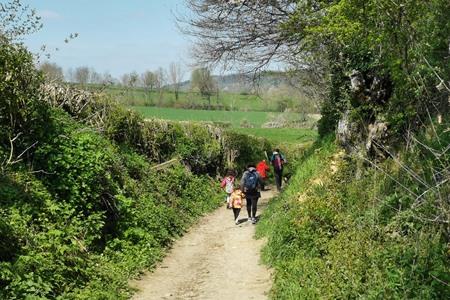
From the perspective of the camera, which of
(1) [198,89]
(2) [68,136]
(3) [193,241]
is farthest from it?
(1) [198,89]

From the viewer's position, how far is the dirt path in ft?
31.8

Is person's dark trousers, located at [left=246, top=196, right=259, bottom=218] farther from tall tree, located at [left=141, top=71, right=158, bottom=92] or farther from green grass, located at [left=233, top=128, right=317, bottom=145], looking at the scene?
tall tree, located at [left=141, top=71, right=158, bottom=92]

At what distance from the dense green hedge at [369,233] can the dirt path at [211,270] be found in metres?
0.55

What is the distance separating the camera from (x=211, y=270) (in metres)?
11.2

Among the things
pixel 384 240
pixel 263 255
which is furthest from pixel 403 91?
pixel 263 255

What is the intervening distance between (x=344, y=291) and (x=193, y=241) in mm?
7423

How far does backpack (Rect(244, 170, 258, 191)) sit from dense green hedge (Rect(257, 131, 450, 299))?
2502 millimetres

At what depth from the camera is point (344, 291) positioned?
24.3 ft

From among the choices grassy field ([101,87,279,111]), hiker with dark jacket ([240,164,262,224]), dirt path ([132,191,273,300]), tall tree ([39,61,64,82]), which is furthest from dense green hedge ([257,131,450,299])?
grassy field ([101,87,279,111])

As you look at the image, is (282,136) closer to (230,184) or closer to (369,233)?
(230,184)

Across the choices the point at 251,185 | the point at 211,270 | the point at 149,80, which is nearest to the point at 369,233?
the point at 211,270

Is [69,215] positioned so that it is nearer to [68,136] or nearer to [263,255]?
[68,136]

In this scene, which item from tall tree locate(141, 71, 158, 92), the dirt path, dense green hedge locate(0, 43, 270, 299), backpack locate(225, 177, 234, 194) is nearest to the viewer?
dense green hedge locate(0, 43, 270, 299)

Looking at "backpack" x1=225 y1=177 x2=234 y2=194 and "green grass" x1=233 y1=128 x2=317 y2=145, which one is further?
"green grass" x1=233 y1=128 x2=317 y2=145
